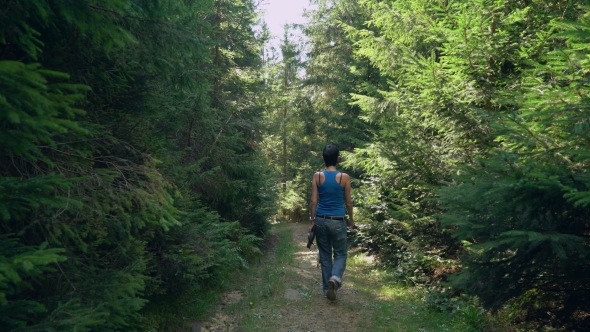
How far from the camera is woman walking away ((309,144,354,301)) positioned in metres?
6.51

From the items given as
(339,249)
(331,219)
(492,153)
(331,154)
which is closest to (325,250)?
(339,249)

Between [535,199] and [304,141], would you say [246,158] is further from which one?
[304,141]

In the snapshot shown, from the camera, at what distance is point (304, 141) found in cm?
2786

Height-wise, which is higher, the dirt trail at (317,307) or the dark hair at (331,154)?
the dark hair at (331,154)

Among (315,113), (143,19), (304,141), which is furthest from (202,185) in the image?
(304,141)

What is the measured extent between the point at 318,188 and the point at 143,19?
3.63m

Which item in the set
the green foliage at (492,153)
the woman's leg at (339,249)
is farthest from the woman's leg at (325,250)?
the green foliage at (492,153)

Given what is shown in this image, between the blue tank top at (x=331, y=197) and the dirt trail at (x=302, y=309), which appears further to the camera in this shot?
the blue tank top at (x=331, y=197)

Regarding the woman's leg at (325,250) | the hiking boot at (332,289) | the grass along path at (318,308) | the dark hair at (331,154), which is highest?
the dark hair at (331,154)

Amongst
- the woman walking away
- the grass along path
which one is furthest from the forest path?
the woman walking away

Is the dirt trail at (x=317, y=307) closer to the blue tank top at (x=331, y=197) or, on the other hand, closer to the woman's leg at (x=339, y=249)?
the woman's leg at (x=339, y=249)

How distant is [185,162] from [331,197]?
403 centimetres

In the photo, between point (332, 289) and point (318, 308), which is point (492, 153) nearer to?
point (332, 289)

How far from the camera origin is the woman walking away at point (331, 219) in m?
6.51
